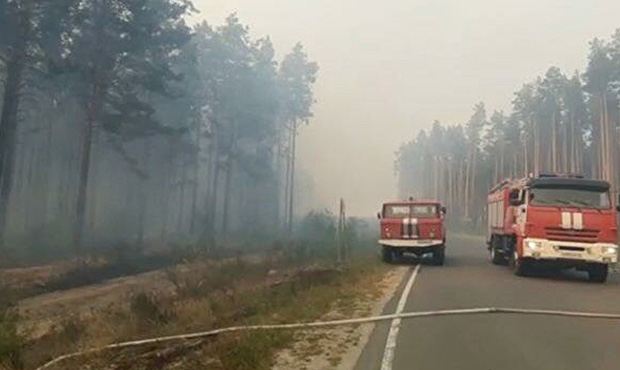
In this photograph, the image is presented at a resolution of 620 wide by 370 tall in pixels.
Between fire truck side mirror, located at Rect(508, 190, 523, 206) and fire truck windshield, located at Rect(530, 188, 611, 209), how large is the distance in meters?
0.83

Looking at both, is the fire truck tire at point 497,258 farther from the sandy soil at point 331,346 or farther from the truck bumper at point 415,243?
the sandy soil at point 331,346

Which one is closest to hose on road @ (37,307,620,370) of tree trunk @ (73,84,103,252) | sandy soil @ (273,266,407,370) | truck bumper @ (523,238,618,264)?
sandy soil @ (273,266,407,370)

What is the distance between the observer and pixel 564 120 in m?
69.0

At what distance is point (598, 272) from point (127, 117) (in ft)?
64.8

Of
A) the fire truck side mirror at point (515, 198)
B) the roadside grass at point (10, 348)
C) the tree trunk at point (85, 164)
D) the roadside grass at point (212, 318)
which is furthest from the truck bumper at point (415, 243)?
the roadside grass at point (10, 348)

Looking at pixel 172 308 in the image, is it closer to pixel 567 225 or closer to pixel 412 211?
pixel 567 225

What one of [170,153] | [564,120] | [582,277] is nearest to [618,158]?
[564,120]

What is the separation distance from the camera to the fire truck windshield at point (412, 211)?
25922 millimetres

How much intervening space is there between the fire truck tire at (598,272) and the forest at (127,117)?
19.2m

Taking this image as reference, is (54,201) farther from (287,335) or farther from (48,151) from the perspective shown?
(287,335)

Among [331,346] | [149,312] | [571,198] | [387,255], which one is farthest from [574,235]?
[149,312]

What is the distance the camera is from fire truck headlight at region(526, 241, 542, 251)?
19.1 m

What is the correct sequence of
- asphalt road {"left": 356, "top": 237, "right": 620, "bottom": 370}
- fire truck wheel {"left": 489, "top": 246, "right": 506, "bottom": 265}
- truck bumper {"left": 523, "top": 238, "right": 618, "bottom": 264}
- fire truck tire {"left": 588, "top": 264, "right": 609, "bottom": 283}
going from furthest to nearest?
1. fire truck wheel {"left": 489, "top": 246, "right": 506, "bottom": 265}
2. fire truck tire {"left": 588, "top": 264, "right": 609, "bottom": 283}
3. truck bumper {"left": 523, "top": 238, "right": 618, "bottom": 264}
4. asphalt road {"left": 356, "top": 237, "right": 620, "bottom": 370}

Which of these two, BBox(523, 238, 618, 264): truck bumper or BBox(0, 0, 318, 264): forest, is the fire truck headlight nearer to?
BBox(523, 238, 618, 264): truck bumper
